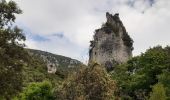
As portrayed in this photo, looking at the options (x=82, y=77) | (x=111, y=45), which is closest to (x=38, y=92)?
(x=82, y=77)

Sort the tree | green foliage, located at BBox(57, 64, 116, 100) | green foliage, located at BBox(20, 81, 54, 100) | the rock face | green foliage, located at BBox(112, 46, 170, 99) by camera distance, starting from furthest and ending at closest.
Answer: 1. the rock face
2. green foliage, located at BBox(112, 46, 170, 99)
3. green foliage, located at BBox(20, 81, 54, 100)
4. green foliage, located at BBox(57, 64, 116, 100)
5. the tree

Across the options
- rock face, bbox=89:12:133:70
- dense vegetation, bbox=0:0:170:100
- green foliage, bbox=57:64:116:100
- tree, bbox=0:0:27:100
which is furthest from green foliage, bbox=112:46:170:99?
rock face, bbox=89:12:133:70

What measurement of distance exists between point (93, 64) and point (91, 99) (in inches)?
156

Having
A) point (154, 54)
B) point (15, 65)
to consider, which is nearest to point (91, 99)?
point (15, 65)

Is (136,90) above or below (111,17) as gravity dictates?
below

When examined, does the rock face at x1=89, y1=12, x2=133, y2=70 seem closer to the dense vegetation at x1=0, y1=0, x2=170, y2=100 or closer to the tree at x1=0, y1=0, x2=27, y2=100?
the dense vegetation at x1=0, y1=0, x2=170, y2=100

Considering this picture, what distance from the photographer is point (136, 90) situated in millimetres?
71188

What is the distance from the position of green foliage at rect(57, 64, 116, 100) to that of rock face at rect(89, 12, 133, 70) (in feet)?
221

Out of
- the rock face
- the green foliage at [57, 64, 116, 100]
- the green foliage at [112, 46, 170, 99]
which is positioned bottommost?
the green foliage at [57, 64, 116, 100]

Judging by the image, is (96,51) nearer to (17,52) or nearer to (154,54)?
(154,54)

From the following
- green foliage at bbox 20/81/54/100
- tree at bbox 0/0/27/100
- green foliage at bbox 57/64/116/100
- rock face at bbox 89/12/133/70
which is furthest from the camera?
rock face at bbox 89/12/133/70

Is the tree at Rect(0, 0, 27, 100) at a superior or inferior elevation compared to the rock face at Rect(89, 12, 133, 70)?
inferior

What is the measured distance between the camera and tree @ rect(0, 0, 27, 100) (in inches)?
1549

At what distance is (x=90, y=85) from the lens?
50594 mm
